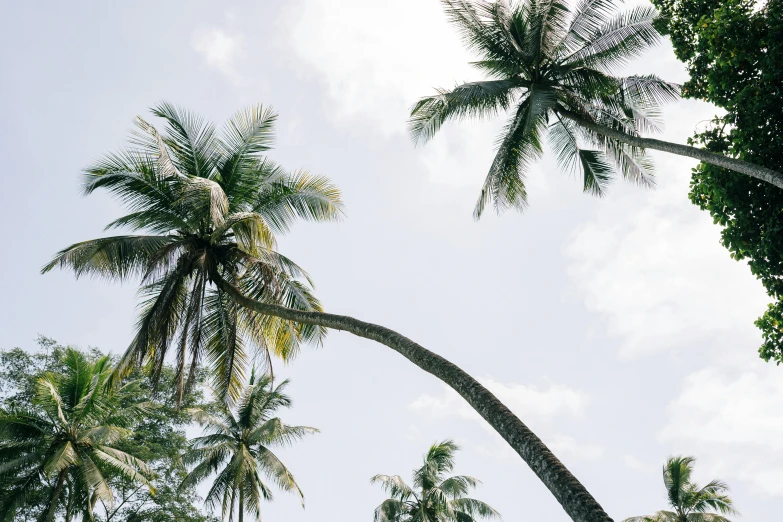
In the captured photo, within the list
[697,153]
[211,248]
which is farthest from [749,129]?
[211,248]

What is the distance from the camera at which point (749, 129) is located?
9477 millimetres

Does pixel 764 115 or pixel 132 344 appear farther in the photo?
pixel 132 344

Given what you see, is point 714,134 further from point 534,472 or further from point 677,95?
point 534,472

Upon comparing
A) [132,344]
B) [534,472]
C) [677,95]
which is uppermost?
[677,95]

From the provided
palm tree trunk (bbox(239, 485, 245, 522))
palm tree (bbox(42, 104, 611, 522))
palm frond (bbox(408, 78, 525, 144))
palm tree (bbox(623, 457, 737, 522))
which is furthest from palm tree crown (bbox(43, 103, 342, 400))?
palm tree (bbox(623, 457, 737, 522))

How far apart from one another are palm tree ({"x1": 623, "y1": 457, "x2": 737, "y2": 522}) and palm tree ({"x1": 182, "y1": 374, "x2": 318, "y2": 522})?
13.5 metres

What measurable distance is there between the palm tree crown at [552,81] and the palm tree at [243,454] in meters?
13.1

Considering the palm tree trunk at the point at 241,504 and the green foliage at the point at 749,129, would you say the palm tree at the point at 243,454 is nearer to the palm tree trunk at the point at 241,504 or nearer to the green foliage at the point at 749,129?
the palm tree trunk at the point at 241,504

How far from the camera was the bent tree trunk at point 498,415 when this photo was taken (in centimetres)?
452

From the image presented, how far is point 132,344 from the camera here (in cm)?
1066

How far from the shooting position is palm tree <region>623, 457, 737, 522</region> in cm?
2117

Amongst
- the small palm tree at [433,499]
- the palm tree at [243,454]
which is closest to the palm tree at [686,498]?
the small palm tree at [433,499]

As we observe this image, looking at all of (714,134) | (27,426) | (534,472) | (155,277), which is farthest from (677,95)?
(27,426)

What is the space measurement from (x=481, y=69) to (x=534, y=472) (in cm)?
1014
